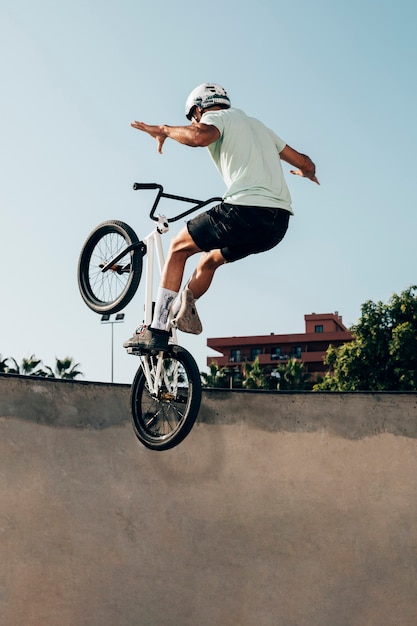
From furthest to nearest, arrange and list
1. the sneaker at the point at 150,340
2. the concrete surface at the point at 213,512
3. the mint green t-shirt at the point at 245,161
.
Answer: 1. the concrete surface at the point at 213,512
2. the sneaker at the point at 150,340
3. the mint green t-shirt at the point at 245,161

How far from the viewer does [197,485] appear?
11.6 m

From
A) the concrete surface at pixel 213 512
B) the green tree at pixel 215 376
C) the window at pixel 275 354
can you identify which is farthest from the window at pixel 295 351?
the concrete surface at pixel 213 512

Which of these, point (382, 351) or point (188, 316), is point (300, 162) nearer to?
point (188, 316)

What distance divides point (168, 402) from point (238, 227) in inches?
62.7

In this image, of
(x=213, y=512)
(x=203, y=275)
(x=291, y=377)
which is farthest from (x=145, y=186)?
(x=291, y=377)

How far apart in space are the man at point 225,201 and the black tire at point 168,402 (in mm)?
206

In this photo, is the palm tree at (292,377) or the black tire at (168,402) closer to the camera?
the black tire at (168,402)

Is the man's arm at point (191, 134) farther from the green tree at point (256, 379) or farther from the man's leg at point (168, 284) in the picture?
the green tree at point (256, 379)

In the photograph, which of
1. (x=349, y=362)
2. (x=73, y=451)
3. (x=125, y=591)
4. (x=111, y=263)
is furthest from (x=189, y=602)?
(x=349, y=362)

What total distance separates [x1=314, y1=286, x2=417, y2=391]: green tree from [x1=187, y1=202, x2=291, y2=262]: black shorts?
2999cm

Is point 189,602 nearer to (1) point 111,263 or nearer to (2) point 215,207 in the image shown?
(1) point 111,263

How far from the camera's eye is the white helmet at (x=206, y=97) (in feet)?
19.4

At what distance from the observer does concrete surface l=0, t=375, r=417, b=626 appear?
1091 centimetres

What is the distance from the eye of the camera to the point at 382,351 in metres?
35.7
